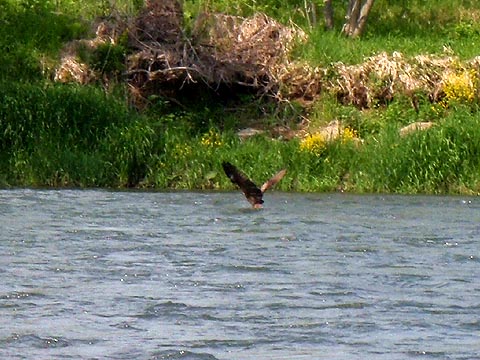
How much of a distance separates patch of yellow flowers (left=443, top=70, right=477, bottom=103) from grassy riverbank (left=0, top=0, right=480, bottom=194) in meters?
0.02

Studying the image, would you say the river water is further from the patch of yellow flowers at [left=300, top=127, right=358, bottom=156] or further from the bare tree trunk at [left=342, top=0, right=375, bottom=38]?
the bare tree trunk at [left=342, top=0, right=375, bottom=38]

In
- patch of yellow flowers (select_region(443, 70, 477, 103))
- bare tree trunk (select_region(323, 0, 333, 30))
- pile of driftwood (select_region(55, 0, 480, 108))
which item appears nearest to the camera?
patch of yellow flowers (select_region(443, 70, 477, 103))

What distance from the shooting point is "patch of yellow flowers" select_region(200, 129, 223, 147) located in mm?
20594

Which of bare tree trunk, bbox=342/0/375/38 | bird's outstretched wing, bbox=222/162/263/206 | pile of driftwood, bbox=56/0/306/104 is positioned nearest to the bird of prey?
bird's outstretched wing, bbox=222/162/263/206

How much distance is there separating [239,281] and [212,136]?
10.8 m

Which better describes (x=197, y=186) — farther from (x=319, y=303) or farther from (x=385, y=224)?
(x=319, y=303)

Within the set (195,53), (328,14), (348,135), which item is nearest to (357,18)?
(328,14)

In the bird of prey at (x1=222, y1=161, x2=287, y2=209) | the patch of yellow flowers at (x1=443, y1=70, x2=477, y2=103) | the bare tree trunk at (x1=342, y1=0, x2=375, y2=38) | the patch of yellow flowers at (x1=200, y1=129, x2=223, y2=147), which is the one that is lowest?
the bird of prey at (x1=222, y1=161, x2=287, y2=209)

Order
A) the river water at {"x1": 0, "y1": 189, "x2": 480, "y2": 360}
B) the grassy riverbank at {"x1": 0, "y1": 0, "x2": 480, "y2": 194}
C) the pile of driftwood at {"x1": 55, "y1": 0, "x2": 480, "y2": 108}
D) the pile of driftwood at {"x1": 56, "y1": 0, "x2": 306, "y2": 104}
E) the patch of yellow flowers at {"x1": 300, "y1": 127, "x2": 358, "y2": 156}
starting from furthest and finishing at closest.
A: the pile of driftwood at {"x1": 56, "y1": 0, "x2": 306, "y2": 104}, the pile of driftwood at {"x1": 55, "y1": 0, "x2": 480, "y2": 108}, the patch of yellow flowers at {"x1": 300, "y1": 127, "x2": 358, "y2": 156}, the grassy riverbank at {"x1": 0, "y1": 0, "x2": 480, "y2": 194}, the river water at {"x1": 0, "y1": 189, "x2": 480, "y2": 360}

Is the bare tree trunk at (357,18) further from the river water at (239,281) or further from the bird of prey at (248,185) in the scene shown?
the bird of prey at (248,185)

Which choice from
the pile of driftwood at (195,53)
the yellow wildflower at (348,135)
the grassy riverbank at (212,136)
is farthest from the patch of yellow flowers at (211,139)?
the yellow wildflower at (348,135)

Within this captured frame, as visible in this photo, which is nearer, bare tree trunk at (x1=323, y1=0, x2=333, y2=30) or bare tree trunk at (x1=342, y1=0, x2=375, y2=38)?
bare tree trunk at (x1=342, y1=0, x2=375, y2=38)

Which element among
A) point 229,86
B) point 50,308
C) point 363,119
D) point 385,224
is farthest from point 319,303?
point 229,86

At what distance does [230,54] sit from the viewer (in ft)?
74.9
